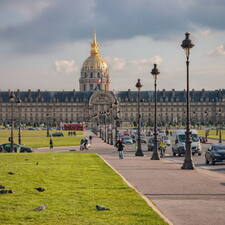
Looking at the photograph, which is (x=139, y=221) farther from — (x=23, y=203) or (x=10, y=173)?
(x=10, y=173)

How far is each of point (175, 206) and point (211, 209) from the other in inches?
30.6

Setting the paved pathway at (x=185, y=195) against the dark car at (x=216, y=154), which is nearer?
the paved pathway at (x=185, y=195)

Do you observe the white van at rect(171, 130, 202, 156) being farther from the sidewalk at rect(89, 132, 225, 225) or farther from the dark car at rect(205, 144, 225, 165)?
the sidewalk at rect(89, 132, 225, 225)

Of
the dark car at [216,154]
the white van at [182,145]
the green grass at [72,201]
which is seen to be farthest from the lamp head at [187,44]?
the white van at [182,145]

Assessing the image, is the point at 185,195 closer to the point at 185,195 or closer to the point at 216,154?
the point at 185,195

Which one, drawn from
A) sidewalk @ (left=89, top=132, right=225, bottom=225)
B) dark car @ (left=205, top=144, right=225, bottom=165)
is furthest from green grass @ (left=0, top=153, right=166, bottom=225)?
dark car @ (left=205, top=144, right=225, bottom=165)

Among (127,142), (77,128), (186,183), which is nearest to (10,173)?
(186,183)

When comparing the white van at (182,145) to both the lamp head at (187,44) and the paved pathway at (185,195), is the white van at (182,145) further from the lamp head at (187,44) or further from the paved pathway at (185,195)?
the paved pathway at (185,195)

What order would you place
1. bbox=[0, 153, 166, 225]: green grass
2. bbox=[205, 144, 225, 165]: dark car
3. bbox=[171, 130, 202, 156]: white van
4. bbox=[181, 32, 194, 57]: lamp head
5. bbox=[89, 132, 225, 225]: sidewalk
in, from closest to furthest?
bbox=[0, 153, 166, 225]: green grass → bbox=[89, 132, 225, 225]: sidewalk → bbox=[181, 32, 194, 57]: lamp head → bbox=[205, 144, 225, 165]: dark car → bbox=[171, 130, 202, 156]: white van

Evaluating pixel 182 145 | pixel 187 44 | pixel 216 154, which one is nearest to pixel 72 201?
pixel 187 44

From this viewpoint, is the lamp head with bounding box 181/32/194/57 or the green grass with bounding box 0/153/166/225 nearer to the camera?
the green grass with bounding box 0/153/166/225

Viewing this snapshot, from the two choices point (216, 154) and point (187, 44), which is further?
point (216, 154)

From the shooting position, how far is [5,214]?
1050cm

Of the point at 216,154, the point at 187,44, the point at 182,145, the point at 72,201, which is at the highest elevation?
the point at 187,44
